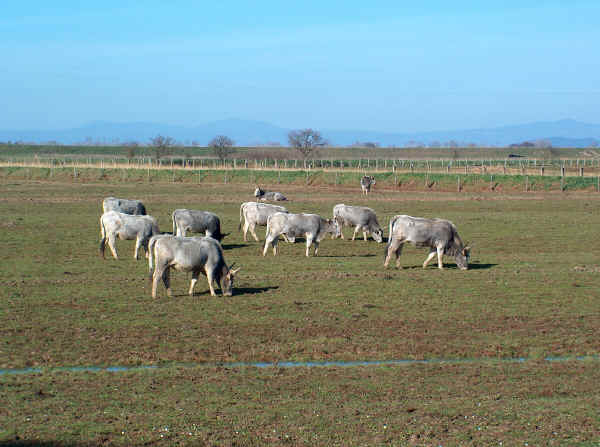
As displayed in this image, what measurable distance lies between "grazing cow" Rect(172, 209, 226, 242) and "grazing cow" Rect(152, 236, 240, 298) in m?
8.85

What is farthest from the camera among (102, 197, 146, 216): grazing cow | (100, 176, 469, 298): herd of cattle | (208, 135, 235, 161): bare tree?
(208, 135, 235, 161): bare tree

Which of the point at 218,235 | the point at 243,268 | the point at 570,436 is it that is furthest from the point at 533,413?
the point at 218,235

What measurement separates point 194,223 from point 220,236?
1.06 metres

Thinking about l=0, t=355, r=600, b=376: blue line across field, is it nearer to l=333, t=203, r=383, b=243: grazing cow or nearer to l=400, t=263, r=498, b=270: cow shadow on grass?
l=400, t=263, r=498, b=270: cow shadow on grass

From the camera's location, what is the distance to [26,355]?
13.9m

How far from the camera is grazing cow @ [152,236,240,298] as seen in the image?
1803 centimetres

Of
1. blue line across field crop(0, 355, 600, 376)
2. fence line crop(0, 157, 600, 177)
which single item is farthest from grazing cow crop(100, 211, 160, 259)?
fence line crop(0, 157, 600, 177)

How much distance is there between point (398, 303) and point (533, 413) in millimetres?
7797

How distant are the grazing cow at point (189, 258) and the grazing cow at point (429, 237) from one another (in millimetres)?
6806

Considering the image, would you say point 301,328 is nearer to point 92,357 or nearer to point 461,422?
point 92,357

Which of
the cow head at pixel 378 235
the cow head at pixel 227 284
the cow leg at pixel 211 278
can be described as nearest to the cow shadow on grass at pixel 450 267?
the cow head at pixel 378 235

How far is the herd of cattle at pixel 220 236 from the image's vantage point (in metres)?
18.2

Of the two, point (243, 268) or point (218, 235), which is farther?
point (218, 235)

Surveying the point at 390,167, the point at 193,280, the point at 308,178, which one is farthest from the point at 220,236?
the point at 390,167
